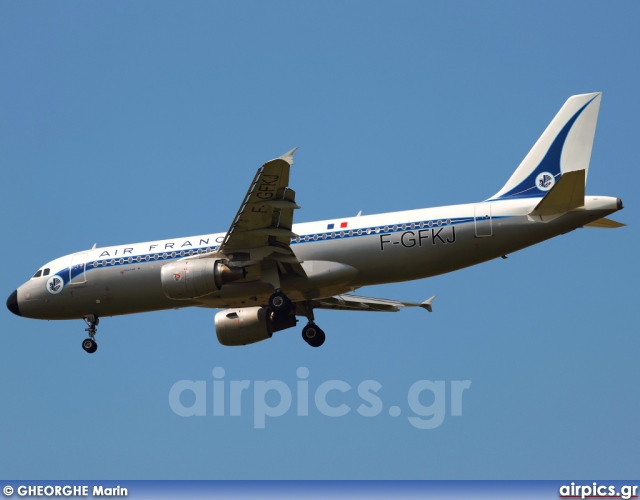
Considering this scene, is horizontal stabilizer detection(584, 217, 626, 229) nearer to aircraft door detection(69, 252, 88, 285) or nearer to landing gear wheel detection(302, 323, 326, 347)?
landing gear wheel detection(302, 323, 326, 347)

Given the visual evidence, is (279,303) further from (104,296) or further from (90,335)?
(90,335)

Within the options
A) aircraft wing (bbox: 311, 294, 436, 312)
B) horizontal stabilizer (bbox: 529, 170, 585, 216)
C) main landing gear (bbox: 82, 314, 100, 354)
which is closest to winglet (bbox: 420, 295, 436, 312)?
aircraft wing (bbox: 311, 294, 436, 312)

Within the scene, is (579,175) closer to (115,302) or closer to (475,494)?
(475,494)

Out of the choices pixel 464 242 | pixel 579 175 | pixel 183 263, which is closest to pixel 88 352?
pixel 183 263

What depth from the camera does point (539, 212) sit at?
35.9m

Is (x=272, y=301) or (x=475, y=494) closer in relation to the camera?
(x=475, y=494)

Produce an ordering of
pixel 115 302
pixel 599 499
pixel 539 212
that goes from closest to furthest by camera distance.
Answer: pixel 599 499
pixel 539 212
pixel 115 302

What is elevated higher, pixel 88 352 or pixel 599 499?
pixel 88 352

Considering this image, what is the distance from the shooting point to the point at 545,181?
124 feet

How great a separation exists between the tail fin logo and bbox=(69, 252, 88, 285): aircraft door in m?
15.1

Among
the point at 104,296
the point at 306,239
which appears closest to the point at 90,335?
the point at 104,296

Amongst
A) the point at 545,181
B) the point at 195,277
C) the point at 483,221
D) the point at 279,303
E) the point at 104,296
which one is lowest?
the point at 279,303

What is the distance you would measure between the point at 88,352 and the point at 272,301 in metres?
7.45

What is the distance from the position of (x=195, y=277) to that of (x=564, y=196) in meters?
11.2
